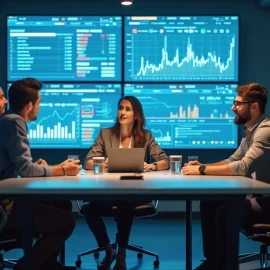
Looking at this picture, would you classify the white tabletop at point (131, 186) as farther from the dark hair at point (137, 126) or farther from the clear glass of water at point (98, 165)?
the dark hair at point (137, 126)

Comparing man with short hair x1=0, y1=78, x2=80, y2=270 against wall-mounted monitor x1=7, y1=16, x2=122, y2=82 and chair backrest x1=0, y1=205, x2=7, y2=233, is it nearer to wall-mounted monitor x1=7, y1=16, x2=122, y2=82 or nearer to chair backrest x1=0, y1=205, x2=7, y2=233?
chair backrest x1=0, y1=205, x2=7, y2=233

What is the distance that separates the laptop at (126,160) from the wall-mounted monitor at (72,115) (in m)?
2.61

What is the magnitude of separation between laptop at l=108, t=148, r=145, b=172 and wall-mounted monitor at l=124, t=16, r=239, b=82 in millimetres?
2782

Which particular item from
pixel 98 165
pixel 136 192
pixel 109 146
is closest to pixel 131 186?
pixel 136 192

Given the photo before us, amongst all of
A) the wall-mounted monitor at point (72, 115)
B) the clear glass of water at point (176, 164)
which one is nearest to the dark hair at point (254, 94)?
the clear glass of water at point (176, 164)

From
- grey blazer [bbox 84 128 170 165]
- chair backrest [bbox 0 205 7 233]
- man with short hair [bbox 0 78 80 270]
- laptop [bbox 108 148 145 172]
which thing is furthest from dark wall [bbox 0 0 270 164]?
chair backrest [bbox 0 205 7 233]

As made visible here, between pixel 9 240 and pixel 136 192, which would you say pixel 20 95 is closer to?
pixel 9 240

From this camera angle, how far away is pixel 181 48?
663 centimetres

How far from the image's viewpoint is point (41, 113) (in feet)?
21.5

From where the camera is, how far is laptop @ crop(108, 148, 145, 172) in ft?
12.7

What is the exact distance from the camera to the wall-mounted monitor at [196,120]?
658 cm

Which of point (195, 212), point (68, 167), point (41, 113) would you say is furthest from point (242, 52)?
point (68, 167)
